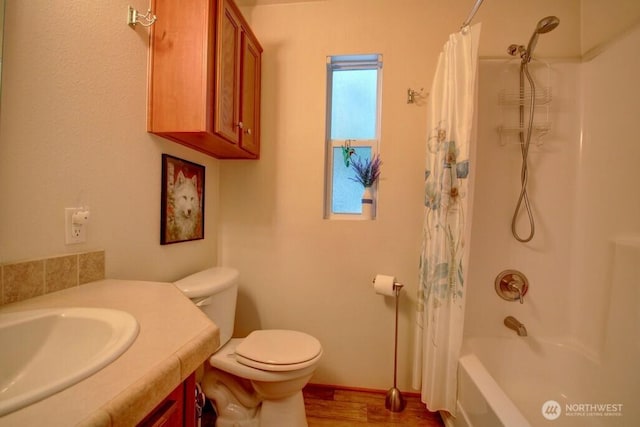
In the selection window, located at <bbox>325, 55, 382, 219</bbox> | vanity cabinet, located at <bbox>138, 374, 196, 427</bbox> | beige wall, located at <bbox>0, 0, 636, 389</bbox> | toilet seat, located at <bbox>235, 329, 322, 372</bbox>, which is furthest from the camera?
window, located at <bbox>325, 55, 382, 219</bbox>

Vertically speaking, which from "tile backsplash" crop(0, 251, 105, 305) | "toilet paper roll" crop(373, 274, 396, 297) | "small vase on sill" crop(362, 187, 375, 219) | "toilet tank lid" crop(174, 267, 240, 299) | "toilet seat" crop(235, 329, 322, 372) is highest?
"small vase on sill" crop(362, 187, 375, 219)

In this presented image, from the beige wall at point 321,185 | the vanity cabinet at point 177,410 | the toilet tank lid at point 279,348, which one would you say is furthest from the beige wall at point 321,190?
the vanity cabinet at point 177,410

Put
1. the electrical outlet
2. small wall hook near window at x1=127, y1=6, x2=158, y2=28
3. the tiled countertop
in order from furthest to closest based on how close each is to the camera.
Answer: small wall hook near window at x1=127, y1=6, x2=158, y2=28
the electrical outlet
the tiled countertop

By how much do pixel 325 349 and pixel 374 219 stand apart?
89cm

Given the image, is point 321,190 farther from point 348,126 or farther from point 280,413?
point 280,413

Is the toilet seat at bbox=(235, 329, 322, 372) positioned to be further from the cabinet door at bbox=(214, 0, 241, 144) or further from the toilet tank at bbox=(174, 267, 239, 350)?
the cabinet door at bbox=(214, 0, 241, 144)

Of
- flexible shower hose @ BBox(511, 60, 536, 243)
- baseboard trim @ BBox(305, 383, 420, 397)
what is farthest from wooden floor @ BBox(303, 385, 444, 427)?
flexible shower hose @ BBox(511, 60, 536, 243)

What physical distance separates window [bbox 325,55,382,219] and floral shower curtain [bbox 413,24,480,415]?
0.45 meters

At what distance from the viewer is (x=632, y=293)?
1.11 m

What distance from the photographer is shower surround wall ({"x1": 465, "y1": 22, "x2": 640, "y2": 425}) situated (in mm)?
1254

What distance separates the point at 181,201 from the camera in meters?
1.27

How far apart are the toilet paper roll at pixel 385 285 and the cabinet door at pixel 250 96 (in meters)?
1.08

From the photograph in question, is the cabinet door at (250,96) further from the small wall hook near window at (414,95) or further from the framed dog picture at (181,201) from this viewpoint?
the small wall hook near window at (414,95)

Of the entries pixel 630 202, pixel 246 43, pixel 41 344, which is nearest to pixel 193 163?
pixel 246 43
